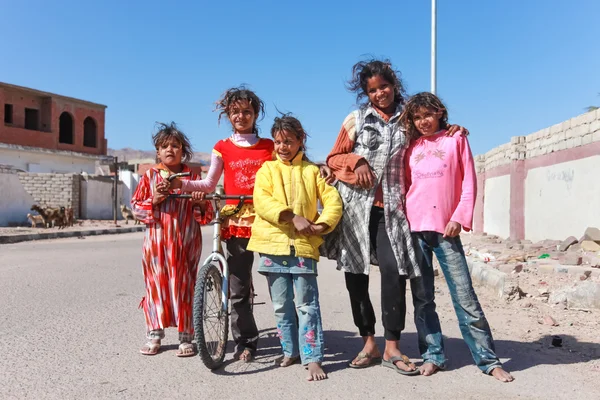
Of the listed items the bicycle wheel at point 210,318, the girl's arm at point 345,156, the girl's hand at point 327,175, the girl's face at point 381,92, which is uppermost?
the girl's face at point 381,92

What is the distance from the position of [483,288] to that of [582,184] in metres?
3.89

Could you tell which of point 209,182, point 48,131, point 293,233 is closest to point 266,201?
point 293,233

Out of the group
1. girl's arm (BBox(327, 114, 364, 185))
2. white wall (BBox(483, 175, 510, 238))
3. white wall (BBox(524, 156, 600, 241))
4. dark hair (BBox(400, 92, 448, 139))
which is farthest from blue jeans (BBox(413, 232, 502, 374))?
white wall (BBox(483, 175, 510, 238))

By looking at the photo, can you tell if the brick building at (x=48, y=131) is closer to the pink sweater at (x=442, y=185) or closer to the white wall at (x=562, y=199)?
the white wall at (x=562, y=199)

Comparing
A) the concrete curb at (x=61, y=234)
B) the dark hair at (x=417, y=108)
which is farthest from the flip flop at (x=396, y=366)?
the concrete curb at (x=61, y=234)

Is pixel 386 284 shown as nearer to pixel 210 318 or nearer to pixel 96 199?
pixel 210 318

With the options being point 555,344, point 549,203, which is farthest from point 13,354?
point 549,203

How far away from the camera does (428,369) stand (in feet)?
11.5

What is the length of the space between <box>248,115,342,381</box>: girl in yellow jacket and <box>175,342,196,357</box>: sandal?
71cm

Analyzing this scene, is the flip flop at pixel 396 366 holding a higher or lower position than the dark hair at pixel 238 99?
lower

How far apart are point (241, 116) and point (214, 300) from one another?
53.1 inches

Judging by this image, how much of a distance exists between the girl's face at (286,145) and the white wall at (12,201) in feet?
67.6

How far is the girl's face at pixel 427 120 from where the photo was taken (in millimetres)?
3576

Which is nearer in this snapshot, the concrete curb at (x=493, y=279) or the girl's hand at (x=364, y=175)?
the girl's hand at (x=364, y=175)
